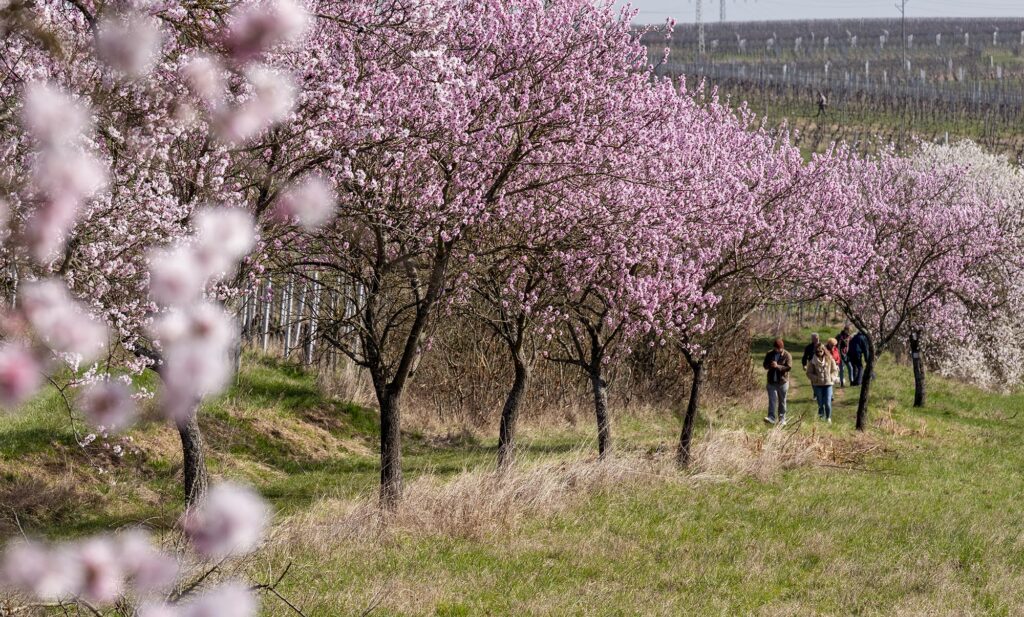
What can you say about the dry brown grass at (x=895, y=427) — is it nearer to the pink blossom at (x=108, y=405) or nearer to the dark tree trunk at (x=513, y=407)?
the dark tree trunk at (x=513, y=407)

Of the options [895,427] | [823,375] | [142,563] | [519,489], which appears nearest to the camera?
[142,563]

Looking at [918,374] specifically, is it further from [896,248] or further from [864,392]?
[864,392]

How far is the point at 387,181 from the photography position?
35.0 ft

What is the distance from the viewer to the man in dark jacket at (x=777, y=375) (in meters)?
19.8

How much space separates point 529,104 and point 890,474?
8.89 m

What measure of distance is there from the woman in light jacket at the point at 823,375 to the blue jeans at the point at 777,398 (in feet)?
2.68

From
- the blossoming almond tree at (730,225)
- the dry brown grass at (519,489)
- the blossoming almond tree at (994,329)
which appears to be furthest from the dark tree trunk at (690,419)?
the blossoming almond tree at (994,329)

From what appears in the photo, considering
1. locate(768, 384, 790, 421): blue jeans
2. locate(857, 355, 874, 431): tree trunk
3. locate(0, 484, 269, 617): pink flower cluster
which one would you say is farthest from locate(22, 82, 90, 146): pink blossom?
locate(857, 355, 874, 431): tree trunk

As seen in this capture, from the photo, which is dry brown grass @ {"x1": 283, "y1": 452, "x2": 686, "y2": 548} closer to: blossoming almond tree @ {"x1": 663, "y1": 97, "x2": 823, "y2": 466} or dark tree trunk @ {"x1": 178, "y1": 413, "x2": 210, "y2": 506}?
dark tree trunk @ {"x1": 178, "y1": 413, "x2": 210, "y2": 506}

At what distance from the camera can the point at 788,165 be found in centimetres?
1781

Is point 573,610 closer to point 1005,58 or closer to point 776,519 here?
point 776,519

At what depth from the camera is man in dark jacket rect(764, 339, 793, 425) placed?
1981cm

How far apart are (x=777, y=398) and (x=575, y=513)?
10068 mm

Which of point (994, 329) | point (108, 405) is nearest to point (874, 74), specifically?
point (994, 329)
